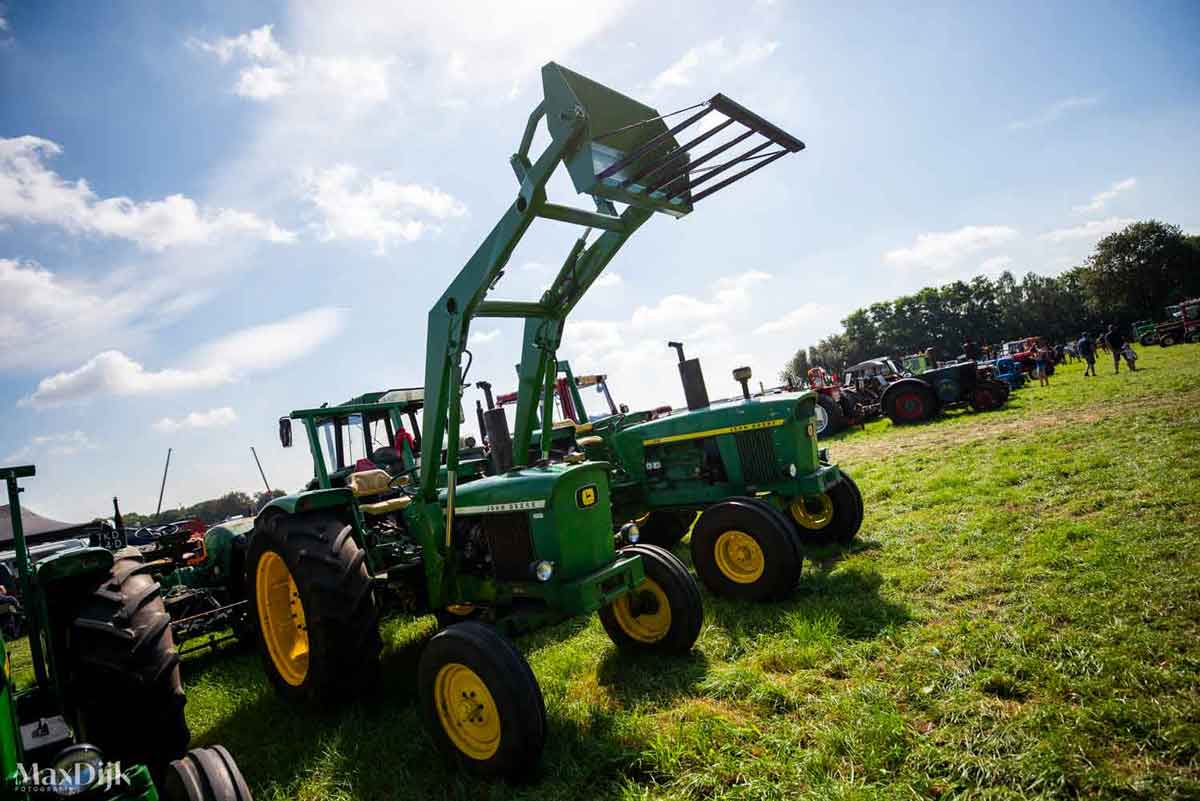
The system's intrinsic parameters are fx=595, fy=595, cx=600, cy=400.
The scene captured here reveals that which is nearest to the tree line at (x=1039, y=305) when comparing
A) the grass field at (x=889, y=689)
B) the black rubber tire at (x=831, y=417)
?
the black rubber tire at (x=831, y=417)

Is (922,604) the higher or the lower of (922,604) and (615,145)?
the lower

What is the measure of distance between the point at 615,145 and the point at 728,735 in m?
3.58

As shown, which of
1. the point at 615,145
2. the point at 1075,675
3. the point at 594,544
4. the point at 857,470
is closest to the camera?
the point at 1075,675

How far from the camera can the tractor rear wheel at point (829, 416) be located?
16.2 meters

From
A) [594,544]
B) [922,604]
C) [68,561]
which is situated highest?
[68,561]

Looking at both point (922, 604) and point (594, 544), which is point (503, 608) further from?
point (922, 604)

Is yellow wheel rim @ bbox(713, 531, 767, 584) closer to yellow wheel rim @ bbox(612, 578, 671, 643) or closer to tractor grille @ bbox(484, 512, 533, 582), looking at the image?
yellow wheel rim @ bbox(612, 578, 671, 643)

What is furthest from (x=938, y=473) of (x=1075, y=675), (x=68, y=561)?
(x=68, y=561)

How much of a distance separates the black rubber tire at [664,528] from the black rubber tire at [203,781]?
5.38m

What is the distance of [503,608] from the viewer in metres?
3.68

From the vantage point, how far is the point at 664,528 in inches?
285

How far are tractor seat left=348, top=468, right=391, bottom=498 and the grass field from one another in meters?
1.36

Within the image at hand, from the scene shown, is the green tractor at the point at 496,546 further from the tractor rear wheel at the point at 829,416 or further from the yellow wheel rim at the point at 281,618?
the tractor rear wheel at the point at 829,416

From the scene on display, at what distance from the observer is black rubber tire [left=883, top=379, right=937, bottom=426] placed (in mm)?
15078
